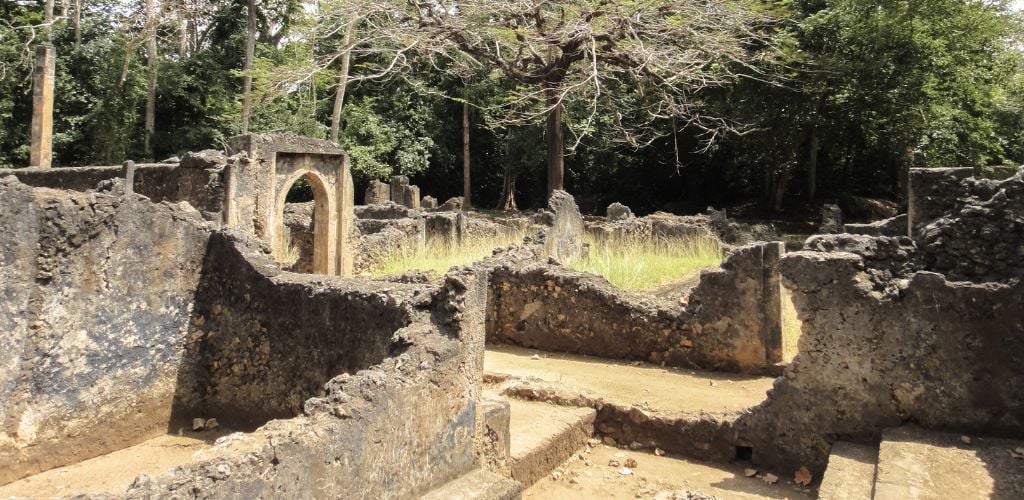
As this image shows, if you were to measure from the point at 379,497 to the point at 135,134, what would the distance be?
26.0 metres

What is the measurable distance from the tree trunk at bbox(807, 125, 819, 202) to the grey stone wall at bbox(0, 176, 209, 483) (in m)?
20.8

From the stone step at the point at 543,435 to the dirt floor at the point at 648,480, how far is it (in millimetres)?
94

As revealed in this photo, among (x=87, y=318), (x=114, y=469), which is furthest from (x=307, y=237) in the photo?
(x=114, y=469)

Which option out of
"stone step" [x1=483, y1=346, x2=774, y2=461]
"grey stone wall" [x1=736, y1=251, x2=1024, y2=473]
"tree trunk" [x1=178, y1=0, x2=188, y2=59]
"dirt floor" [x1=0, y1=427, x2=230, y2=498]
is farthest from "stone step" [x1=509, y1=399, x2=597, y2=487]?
"tree trunk" [x1=178, y1=0, x2=188, y2=59]

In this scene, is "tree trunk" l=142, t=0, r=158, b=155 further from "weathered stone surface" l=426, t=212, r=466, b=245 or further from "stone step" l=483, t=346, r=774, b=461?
"stone step" l=483, t=346, r=774, b=461

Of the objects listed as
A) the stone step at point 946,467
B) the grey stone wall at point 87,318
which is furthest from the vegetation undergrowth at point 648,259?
the grey stone wall at point 87,318

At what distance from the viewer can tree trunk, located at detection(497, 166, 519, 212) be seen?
29.5 meters

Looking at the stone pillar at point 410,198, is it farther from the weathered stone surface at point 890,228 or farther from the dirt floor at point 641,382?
the weathered stone surface at point 890,228

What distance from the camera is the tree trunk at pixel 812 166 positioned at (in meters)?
23.1

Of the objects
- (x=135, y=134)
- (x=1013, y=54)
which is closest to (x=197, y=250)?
(x=135, y=134)

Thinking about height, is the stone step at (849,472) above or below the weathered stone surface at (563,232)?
below

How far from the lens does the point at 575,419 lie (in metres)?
5.99

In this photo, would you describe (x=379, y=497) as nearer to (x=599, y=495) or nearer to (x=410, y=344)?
(x=410, y=344)

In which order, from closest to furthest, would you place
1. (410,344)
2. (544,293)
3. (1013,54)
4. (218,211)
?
(410,344) < (544,293) < (218,211) < (1013,54)
